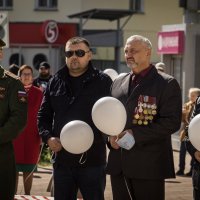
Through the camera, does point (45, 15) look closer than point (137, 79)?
No

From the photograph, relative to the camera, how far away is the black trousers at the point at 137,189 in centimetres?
589

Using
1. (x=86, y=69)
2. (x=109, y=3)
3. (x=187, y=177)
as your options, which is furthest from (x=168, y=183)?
(x=109, y=3)

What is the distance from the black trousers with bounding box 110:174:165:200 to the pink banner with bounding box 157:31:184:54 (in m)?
Result: 10.3

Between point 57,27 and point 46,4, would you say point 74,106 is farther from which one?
point 46,4

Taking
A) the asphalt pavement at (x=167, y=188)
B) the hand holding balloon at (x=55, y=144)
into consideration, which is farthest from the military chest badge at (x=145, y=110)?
the asphalt pavement at (x=167, y=188)

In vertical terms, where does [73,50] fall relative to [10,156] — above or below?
above

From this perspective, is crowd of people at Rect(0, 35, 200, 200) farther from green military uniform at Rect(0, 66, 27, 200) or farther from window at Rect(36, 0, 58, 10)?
window at Rect(36, 0, 58, 10)

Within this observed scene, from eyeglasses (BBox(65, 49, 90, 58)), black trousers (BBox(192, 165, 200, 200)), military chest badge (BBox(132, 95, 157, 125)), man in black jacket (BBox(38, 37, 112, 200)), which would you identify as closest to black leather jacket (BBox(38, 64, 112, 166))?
man in black jacket (BBox(38, 37, 112, 200))

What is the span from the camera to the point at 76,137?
6020 millimetres

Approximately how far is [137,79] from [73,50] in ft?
2.14

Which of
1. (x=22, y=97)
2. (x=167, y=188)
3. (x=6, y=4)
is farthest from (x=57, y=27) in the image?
(x=22, y=97)

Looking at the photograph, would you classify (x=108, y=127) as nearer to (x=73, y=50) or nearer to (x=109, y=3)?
(x=73, y=50)

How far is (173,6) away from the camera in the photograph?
33.7 meters

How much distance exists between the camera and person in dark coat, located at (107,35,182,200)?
5820mm
